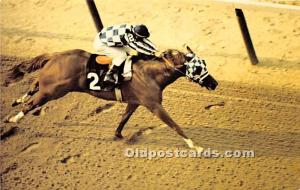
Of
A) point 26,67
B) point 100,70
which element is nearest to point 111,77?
point 100,70

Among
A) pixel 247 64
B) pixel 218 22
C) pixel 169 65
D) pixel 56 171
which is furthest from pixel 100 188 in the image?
pixel 218 22

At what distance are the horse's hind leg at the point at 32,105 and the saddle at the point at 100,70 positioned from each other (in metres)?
0.42

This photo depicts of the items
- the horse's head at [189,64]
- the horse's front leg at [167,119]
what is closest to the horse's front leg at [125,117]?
the horse's front leg at [167,119]

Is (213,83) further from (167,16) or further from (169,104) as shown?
(167,16)

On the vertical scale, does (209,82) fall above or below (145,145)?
above

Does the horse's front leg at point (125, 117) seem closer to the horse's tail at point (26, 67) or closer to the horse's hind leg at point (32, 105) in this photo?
the horse's hind leg at point (32, 105)

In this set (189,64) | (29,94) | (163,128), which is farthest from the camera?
(163,128)

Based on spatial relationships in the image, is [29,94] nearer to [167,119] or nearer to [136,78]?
[136,78]

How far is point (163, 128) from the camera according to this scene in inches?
208

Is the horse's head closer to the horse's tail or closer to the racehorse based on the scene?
the racehorse

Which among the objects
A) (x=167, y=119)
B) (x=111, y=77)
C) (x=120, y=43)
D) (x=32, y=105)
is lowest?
(x=167, y=119)

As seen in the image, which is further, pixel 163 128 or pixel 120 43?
pixel 163 128

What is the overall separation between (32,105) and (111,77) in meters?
0.80

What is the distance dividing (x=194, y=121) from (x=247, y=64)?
49.2 inches
